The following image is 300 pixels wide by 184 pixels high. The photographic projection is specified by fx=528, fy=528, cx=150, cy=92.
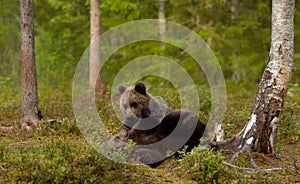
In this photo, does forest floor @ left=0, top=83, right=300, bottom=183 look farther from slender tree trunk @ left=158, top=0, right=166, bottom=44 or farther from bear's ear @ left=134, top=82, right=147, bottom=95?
slender tree trunk @ left=158, top=0, right=166, bottom=44

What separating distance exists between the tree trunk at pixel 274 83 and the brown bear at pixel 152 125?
99cm

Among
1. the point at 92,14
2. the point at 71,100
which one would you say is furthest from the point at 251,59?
the point at 71,100

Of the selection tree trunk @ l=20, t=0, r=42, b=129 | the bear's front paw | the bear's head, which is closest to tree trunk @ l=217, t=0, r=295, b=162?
the bear's head

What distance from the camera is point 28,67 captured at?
11633 millimetres

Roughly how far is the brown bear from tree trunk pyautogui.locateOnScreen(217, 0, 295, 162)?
3.24 ft

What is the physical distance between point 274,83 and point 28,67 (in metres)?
5.67

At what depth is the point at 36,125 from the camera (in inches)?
451

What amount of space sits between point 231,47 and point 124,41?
545 centimetres

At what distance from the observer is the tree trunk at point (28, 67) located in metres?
11.4

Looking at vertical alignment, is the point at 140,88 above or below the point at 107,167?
above

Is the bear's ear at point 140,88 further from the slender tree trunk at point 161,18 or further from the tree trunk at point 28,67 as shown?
the slender tree trunk at point 161,18

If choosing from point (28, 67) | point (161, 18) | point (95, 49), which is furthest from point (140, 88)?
point (161, 18)

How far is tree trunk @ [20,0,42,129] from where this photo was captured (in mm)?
11352

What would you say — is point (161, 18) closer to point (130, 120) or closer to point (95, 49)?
point (95, 49)
